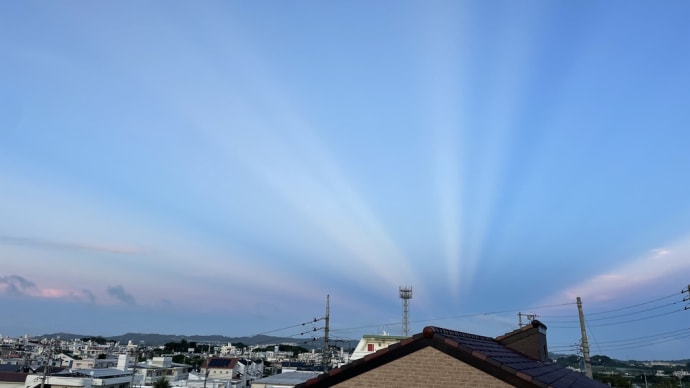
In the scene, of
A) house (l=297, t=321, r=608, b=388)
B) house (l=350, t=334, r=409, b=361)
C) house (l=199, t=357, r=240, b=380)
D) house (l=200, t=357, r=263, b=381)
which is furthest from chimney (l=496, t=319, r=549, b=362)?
house (l=199, t=357, r=240, b=380)

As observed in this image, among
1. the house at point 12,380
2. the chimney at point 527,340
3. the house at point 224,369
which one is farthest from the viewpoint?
the house at point 224,369

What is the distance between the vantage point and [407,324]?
89.6 metres

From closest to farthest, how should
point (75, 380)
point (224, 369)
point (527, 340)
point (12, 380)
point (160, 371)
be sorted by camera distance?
point (527, 340), point (75, 380), point (12, 380), point (160, 371), point (224, 369)

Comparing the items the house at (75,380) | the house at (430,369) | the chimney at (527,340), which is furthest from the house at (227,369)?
the house at (430,369)

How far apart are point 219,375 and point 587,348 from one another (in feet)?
325

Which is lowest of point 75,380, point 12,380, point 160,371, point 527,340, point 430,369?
point 160,371

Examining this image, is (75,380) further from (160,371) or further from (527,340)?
(527,340)

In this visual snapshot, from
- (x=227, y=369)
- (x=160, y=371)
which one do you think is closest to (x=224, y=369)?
(x=227, y=369)

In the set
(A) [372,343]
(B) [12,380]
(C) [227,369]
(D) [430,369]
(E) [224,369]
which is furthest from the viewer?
(E) [224,369]

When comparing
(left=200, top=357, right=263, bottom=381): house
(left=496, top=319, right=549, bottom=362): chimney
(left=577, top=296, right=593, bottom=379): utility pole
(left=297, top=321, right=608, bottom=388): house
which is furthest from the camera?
(left=200, top=357, right=263, bottom=381): house

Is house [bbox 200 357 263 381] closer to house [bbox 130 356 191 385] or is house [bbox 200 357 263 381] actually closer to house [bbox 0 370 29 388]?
house [bbox 130 356 191 385]

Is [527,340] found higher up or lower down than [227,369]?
higher up

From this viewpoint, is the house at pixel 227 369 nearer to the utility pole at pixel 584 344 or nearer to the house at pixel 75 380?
the house at pixel 75 380

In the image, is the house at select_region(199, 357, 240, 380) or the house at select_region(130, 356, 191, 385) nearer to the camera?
the house at select_region(130, 356, 191, 385)
